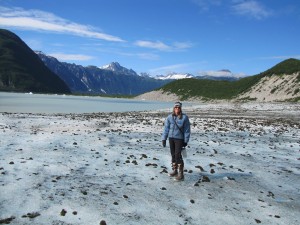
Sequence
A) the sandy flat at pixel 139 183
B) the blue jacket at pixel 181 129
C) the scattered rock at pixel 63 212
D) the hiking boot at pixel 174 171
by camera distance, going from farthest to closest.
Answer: the hiking boot at pixel 174 171, the blue jacket at pixel 181 129, the sandy flat at pixel 139 183, the scattered rock at pixel 63 212

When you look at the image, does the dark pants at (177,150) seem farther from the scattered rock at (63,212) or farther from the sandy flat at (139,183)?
the scattered rock at (63,212)

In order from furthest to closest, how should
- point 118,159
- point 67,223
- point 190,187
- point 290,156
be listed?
point 290,156
point 118,159
point 190,187
point 67,223

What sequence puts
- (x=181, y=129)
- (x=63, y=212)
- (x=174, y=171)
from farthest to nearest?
(x=174, y=171) → (x=181, y=129) → (x=63, y=212)

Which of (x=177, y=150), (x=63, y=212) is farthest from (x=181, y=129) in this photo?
(x=63, y=212)

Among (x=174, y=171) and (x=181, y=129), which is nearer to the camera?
(x=181, y=129)

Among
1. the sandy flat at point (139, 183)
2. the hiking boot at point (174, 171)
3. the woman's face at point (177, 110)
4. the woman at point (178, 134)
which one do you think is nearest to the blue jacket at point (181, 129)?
the woman at point (178, 134)

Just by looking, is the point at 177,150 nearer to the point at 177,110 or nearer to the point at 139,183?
the point at 177,110

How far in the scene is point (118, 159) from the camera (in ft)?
73.1

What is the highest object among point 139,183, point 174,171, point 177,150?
point 177,150

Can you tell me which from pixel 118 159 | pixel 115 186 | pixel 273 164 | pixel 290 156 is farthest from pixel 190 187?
pixel 290 156

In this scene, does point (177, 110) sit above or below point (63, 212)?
above

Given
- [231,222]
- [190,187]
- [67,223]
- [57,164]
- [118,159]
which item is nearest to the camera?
[67,223]

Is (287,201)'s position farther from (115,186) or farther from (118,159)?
(118,159)

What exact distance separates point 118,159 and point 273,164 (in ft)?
32.4
